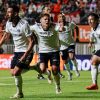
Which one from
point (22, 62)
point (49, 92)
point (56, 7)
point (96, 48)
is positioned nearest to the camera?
point (22, 62)

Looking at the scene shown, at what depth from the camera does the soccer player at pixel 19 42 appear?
1353cm

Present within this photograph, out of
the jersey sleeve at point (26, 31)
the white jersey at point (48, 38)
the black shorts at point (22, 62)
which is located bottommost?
the black shorts at point (22, 62)

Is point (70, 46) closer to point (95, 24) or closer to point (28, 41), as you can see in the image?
point (95, 24)

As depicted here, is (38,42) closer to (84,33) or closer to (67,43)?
(67,43)

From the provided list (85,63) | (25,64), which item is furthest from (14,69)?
(85,63)

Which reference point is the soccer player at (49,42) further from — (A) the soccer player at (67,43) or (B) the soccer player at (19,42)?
(A) the soccer player at (67,43)

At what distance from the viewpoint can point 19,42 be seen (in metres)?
14.2

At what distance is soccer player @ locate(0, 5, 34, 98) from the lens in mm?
13531

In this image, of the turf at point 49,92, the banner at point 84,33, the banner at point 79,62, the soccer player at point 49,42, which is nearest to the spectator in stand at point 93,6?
the banner at point 84,33

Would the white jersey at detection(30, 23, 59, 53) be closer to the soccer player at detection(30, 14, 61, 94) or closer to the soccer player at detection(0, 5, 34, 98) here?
the soccer player at detection(30, 14, 61, 94)

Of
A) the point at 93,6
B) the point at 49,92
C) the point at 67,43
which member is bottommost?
the point at 49,92

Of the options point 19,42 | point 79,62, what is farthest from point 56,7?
point 19,42

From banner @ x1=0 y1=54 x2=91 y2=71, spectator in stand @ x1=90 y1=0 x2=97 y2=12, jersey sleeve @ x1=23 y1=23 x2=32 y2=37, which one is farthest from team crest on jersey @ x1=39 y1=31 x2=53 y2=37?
spectator in stand @ x1=90 y1=0 x2=97 y2=12

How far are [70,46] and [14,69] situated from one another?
8.40 m
